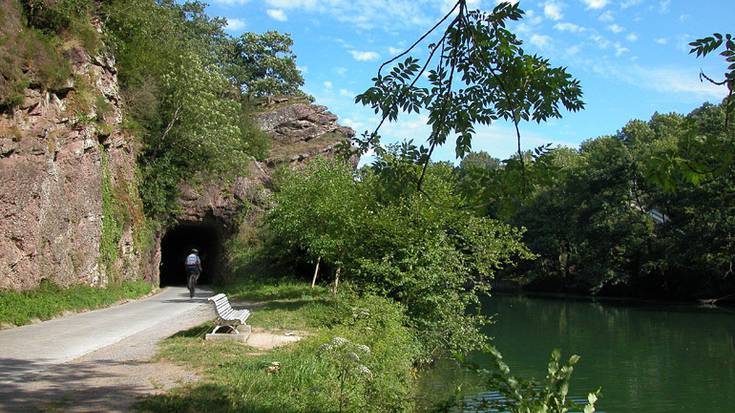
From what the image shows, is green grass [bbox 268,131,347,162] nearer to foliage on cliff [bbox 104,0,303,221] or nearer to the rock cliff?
foliage on cliff [bbox 104,0,303,221]

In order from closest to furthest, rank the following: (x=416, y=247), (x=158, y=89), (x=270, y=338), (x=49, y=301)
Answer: (x=270, y=338) < (x=49, y=301) < (x=416, y=247) < (x=158, y=89)

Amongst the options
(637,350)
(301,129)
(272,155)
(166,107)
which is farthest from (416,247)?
(301,129)

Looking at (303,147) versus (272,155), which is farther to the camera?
(303,147)

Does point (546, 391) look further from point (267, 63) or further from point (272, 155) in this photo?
point (267, 63)

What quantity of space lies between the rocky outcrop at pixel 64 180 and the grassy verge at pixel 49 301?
0.97 feet

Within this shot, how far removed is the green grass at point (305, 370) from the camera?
21.6ft

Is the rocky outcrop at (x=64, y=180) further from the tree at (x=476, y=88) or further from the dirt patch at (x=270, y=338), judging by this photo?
the tree at (x=476, y=88)

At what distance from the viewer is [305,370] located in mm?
7898

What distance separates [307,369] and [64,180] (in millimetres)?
12000

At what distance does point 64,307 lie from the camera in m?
14.6

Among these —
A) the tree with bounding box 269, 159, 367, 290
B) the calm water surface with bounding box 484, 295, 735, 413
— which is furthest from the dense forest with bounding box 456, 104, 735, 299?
the tree with bounding box 269, 159, 367, 290

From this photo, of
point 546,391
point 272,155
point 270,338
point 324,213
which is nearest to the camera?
point 546,391

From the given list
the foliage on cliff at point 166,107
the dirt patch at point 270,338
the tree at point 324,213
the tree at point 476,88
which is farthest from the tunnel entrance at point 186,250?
the tree at point 476,88

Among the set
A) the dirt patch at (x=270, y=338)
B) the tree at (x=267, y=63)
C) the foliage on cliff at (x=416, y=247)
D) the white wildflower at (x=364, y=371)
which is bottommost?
the white wildflower at (x=364, y=371)
